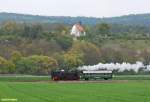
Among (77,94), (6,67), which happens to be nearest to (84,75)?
(6,67)

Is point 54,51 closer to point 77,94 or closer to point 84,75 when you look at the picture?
point 84,75

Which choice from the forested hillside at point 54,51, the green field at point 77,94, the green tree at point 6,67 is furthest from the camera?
the forested hillside at point 54,51

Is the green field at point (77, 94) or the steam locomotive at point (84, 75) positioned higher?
the steam locomotive at point (84, 75)

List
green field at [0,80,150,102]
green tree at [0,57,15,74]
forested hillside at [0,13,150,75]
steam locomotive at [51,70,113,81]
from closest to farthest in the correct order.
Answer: green field at [0,80,150,102] → steam locomotive at [51,70,113,81] → green tree at [0,57,15,74] → forested hillside at [0,13,150,75]

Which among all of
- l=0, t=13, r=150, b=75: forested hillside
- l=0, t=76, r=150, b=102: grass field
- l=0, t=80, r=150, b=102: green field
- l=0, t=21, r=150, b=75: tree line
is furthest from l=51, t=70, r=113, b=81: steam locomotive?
l=0, t=80, r=150, b=102: green field

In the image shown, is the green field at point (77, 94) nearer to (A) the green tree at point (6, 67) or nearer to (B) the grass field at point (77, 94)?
(B) the grass field at point (77, 94)

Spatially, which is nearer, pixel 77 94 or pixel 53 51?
pixel 77 94

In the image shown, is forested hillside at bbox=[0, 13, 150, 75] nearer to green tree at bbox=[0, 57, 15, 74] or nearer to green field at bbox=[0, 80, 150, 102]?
green tree at bbox=[0, 57, 15, 74]

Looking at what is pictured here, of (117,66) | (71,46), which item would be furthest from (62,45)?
(117,66)

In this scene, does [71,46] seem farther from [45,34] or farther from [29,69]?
[29,69]

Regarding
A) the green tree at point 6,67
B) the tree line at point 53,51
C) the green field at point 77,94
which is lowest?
the green field at point 77,94

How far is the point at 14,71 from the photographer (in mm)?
107812

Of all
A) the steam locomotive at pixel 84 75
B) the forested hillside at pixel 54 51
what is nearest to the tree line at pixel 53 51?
the forested hillside at pixel 54 51

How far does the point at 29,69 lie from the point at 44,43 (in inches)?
1428
